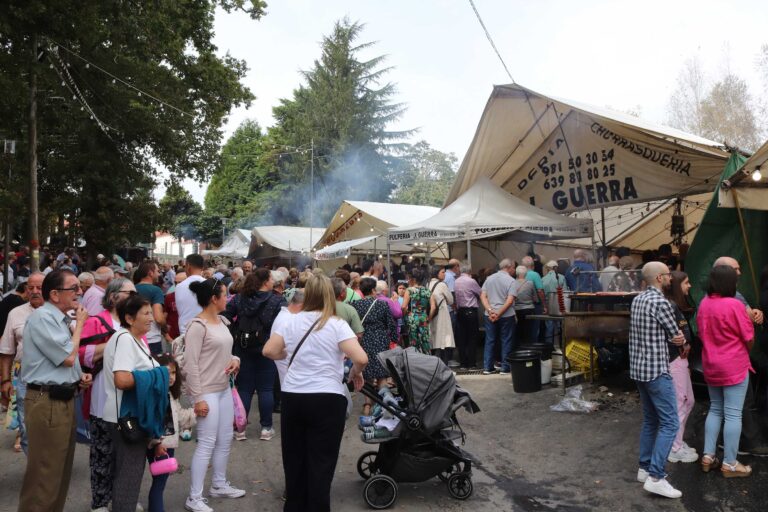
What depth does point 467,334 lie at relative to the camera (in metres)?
11.7

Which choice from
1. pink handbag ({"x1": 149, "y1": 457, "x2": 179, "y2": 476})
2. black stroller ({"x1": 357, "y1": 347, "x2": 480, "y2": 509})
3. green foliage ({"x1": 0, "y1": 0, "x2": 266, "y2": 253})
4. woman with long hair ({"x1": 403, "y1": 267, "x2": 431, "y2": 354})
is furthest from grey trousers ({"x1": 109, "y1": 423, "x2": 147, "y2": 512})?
green foliage ({"x1": 0, "y1": 0, "x2": 266, "y2": 253})

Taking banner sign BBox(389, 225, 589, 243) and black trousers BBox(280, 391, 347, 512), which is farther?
banner sign BBox(389, 225, 589, 243)

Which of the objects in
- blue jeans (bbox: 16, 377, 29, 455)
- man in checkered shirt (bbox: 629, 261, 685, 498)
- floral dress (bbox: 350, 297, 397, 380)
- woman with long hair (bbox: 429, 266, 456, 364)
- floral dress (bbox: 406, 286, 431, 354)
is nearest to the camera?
man in checkered shirt (bbox: 629, 261, 685, 498)

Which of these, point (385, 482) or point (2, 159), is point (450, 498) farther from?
point (2, 159)

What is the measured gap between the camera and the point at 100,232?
26.0m

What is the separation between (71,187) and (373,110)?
29.0 meters

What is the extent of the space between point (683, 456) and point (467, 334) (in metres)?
5.66

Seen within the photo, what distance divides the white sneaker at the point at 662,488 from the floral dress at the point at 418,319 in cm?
482

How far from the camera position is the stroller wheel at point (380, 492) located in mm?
5254

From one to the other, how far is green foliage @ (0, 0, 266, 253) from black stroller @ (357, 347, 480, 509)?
869 cm

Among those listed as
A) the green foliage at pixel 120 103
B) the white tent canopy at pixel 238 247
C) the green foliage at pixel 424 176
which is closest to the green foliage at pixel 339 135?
the green foliage at pixel 424 176

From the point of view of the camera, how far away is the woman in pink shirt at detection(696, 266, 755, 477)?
218 inches

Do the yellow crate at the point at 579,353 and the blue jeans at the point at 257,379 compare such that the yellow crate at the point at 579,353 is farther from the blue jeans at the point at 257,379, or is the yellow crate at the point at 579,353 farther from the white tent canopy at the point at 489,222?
the blue jeans at the point at 257,379

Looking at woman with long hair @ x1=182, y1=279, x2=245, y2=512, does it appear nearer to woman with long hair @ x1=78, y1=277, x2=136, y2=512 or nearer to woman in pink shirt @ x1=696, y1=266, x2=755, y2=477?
woman with long hair @ x1=78, y1=277, x2=136, y2=512
